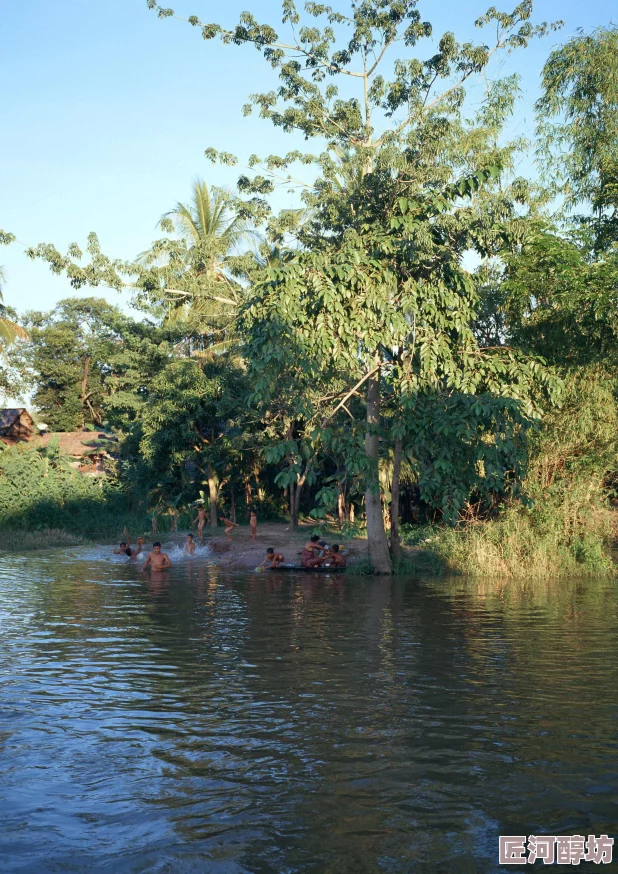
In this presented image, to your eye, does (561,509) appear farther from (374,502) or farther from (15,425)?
(15,425)

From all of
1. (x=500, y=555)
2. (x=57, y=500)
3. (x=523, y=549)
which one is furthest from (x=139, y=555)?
(x=523, y=549)

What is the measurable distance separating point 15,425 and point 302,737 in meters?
35.8

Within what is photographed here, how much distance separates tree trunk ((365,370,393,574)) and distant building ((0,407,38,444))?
25342 mm

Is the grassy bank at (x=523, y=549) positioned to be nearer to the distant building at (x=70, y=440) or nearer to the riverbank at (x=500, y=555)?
the riverbank at (x=500, y=555)

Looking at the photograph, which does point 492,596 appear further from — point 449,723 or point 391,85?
point 391,85

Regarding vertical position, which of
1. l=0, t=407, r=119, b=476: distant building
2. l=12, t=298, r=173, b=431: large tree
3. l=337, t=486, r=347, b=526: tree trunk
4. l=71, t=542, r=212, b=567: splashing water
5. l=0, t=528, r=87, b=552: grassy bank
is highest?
l=12, t=298, r=173, b=431: large tree

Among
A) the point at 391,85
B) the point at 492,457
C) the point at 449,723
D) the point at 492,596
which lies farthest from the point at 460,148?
the point at 449,723

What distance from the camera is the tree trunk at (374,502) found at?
61.1 ft

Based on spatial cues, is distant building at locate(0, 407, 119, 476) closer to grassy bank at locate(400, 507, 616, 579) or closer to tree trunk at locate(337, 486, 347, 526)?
tree trunk at locate(337, 486, 347, 526)

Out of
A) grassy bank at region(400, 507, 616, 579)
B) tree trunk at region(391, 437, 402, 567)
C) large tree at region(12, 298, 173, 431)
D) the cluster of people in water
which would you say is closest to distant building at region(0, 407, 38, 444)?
large tree at region(12, 298, 173, 431)

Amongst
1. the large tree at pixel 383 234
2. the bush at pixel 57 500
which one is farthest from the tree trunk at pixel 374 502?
the bush at pixel 57 500

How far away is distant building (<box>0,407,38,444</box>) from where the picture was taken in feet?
A: 131

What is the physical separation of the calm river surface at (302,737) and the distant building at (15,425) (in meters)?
27.4

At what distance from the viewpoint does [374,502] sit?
62.5ft
